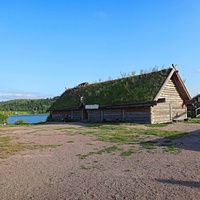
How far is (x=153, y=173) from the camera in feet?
18.4

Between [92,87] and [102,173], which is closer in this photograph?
[102,173]

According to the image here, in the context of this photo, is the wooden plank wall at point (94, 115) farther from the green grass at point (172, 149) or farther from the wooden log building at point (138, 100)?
the green grass at point (172, 149)

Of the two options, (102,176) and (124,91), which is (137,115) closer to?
(124,91)

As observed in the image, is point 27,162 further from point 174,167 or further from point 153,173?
point 174,167

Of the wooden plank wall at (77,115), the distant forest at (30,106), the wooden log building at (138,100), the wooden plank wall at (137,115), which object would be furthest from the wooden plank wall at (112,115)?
the distant forest at (30,106)

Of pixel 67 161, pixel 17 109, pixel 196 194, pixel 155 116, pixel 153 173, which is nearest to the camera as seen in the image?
pixel 196 194

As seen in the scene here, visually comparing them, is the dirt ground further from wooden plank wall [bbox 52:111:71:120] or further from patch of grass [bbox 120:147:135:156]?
wooden plank wall [bbox 52:111:71:120]

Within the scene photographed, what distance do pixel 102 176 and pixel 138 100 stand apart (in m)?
15.5

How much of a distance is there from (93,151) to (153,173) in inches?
138

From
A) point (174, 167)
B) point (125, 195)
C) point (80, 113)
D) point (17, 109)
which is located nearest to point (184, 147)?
point (174, 167)

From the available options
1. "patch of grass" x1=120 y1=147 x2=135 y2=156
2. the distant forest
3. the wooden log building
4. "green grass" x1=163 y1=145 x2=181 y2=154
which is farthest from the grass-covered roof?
the distant forest

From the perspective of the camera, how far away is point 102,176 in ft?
18.0

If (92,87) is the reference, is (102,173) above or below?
below

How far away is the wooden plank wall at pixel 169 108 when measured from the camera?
2066cm
